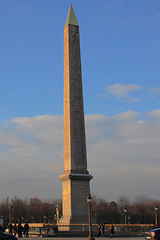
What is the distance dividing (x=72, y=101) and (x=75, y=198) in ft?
31.2

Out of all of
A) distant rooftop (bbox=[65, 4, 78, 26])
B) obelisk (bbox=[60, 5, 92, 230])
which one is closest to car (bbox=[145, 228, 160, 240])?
obelisk (bbox=[60, 5, 92, 230])

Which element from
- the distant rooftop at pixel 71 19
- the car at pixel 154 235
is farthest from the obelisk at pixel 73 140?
the car at pixel 154 235

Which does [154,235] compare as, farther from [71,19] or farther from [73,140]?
[71,19]

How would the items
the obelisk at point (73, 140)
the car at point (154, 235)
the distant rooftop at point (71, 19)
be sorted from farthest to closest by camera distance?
the distant rooftop at point (71, 19) < the obelisk at point (73, 140) < the car at point (154, 235)

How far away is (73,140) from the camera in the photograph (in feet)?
121

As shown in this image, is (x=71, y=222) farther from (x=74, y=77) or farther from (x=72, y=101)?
(x=74, y=77)

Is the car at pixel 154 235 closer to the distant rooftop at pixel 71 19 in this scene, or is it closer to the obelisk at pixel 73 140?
the obelisk at pixel 73 140

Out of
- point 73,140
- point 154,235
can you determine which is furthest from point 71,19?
point 154,235

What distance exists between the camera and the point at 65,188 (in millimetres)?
36438

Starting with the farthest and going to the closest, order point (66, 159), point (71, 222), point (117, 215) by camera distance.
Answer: point (117, 215)
point (66, 159)
point (71, 222)

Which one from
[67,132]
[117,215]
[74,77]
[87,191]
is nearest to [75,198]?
[87,191]

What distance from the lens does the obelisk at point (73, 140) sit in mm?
35469

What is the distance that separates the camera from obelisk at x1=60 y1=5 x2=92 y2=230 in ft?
116

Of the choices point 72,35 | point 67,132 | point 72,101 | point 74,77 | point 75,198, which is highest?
point 72,35
